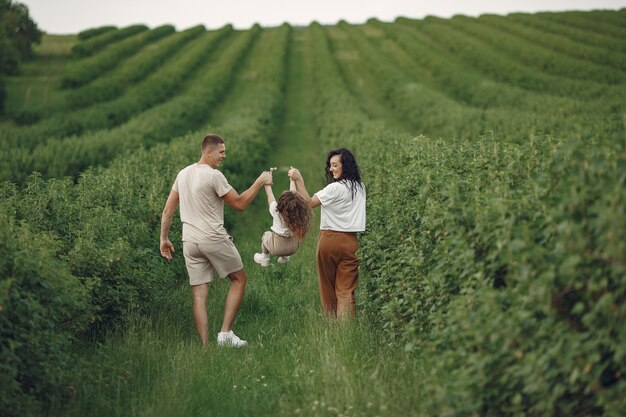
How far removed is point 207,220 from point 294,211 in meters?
1.01

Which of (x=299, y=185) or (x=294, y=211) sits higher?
(x=299, y=185)

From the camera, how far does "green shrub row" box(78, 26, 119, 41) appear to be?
72062 millimetres

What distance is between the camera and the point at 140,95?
44375 millimetres

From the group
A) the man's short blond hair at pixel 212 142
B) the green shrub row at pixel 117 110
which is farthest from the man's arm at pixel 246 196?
the green shrub row at pixel 117 110

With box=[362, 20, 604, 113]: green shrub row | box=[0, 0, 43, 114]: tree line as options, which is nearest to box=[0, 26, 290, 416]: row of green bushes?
box=[362, 20, 604, 113]: green shrub row

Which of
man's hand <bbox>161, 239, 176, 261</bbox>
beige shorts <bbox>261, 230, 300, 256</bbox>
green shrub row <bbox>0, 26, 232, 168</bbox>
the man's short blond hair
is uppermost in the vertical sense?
the man's short blond hair

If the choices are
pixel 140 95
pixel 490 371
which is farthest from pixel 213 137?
pixel 140 95

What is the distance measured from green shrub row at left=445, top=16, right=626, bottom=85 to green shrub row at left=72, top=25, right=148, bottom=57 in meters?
35.4

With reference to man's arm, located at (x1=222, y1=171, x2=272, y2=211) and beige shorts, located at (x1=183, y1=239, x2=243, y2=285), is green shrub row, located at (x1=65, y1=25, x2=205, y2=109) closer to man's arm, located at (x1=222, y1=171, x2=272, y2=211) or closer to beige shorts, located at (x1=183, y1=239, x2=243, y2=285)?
beige shorts, located at (x1=183, y1=239, x2=243, y2=285)

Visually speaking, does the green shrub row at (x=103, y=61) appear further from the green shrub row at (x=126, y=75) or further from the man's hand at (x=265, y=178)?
the man's hand at (x=265, y=178)

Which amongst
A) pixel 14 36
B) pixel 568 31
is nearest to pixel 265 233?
pixel 14 36

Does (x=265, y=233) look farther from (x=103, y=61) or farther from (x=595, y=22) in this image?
(x=595, y=22)

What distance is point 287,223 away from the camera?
7680mm

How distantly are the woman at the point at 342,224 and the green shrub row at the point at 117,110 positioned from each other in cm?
1333
